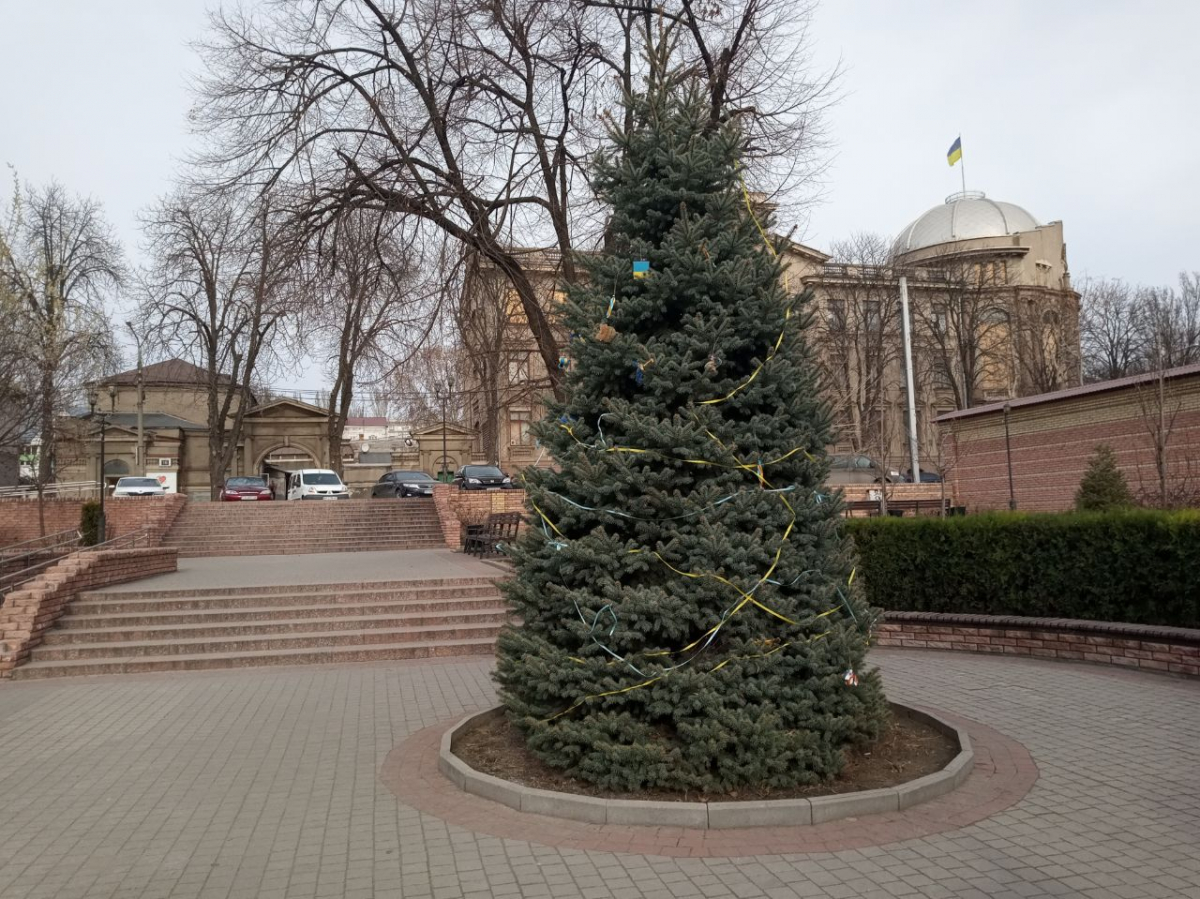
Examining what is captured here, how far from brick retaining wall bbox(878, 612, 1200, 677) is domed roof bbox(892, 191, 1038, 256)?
42.4 meters

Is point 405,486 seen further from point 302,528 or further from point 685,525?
point 685,525

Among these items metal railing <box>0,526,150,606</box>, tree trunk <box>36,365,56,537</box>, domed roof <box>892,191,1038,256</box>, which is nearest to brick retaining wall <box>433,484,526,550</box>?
metal railing <box>0,526,150,606</box>

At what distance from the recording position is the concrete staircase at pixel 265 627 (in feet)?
35.7

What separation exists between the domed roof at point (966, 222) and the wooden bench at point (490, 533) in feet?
120

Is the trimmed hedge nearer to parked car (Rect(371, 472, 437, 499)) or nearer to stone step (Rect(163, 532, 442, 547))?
stone step (Rect(163, 532, 442, 547))

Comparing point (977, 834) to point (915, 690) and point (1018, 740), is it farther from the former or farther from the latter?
point (915, 690)

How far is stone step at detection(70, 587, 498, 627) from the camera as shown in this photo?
40.1ft

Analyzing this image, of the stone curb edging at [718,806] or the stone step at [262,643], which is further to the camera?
the stone step at [262,643]

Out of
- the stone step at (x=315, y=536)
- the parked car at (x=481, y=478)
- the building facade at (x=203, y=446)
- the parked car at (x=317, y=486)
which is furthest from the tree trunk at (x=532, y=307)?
the building facade at (x=203, y=446)

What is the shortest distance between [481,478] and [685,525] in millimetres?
28313

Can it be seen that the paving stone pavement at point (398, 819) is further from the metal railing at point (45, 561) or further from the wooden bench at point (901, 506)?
the wooden bench at point (901, 506)

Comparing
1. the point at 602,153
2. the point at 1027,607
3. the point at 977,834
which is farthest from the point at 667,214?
the point at 1027,607

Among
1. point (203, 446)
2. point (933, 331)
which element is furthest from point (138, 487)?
point (933, 331)

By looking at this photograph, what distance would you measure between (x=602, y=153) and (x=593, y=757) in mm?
4375
